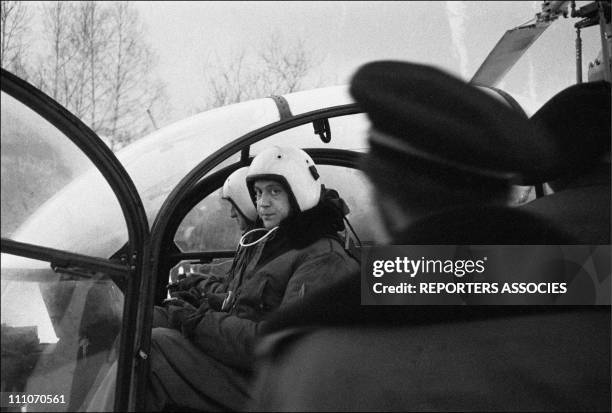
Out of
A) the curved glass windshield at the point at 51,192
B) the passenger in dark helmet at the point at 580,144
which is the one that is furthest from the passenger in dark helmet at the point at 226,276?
the passenger in dark helmet at the point at 580,144

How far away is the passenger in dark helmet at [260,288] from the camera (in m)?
2.21

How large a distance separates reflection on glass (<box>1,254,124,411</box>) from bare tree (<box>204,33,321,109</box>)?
2.20 feet

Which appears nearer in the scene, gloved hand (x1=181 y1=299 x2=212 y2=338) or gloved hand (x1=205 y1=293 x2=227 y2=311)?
gloved hand (x1=181 y1=299 x2=212 y2=338)

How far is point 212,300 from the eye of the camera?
262cm

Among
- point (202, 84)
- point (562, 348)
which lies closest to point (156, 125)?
point (202, 84)

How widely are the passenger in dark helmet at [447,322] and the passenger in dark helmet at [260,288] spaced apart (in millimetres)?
267

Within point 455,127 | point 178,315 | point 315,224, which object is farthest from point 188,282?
point 455,127

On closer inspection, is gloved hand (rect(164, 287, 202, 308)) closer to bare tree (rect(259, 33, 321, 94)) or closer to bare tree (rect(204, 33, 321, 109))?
bare tree (rect(204, 33, 321, 109))

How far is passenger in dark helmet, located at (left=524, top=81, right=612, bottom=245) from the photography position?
1.95 meters

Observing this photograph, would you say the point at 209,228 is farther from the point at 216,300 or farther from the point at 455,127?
the point at 455,127

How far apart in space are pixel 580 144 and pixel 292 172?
0.92 m

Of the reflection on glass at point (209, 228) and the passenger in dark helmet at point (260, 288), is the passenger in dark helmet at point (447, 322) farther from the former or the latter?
the reflection on glass at point (209, 228)

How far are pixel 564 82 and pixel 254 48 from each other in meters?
0.86

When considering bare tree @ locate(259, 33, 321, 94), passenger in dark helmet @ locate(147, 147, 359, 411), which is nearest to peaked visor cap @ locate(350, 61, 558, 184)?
bare tree @ locate(259, 33, 321, 94)
